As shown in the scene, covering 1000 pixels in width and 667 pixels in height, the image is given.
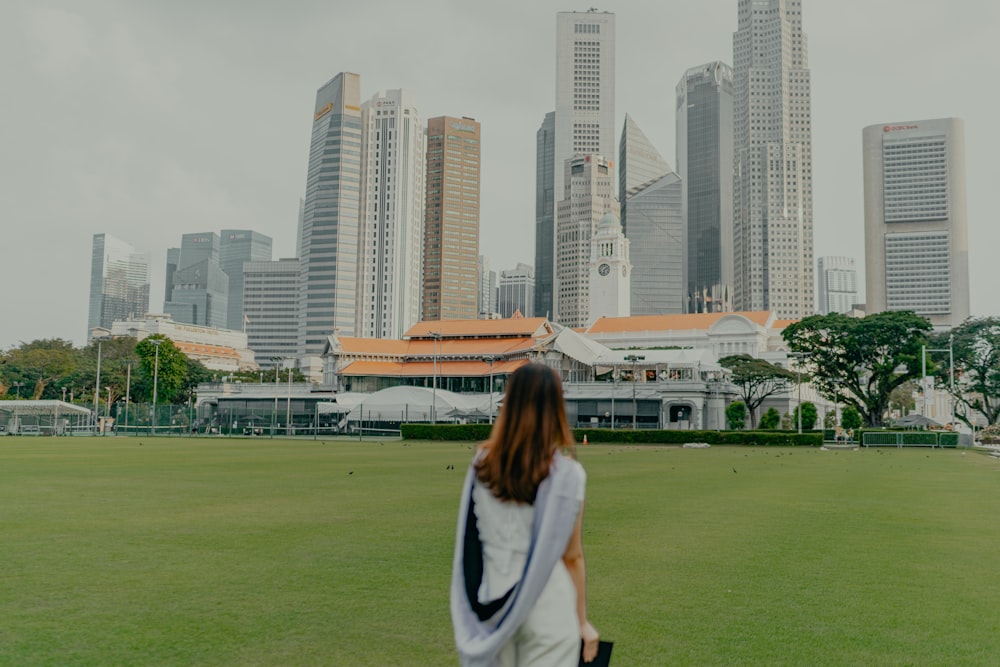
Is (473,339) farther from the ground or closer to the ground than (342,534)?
farther from the ground

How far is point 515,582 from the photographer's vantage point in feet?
12.0

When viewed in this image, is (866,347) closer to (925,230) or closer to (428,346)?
(428,346)

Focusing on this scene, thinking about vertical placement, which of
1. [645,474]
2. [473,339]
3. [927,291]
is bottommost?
[645,474]

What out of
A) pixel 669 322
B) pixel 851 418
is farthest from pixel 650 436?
pixel 669 322

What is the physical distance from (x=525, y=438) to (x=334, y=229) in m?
177

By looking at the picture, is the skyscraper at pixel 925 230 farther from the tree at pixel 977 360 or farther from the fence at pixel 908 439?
the fence at pixel 908 439

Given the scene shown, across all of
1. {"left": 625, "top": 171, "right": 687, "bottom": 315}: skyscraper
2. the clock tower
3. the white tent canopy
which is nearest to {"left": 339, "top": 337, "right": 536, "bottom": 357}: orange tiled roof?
the white tent canopy

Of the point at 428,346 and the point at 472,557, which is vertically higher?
the point at 428,346

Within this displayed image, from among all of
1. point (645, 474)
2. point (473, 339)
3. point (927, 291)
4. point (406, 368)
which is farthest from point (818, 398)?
point (927, 291)

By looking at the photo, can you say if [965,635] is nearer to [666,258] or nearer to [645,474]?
[645,474]

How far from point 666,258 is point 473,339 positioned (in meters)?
115

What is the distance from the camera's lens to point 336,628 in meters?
6.59

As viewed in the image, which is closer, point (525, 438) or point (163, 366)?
point (525, 438)

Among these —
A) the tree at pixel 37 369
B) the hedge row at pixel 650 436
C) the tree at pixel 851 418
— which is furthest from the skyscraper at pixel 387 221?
the hedge row at pixel 650 436
